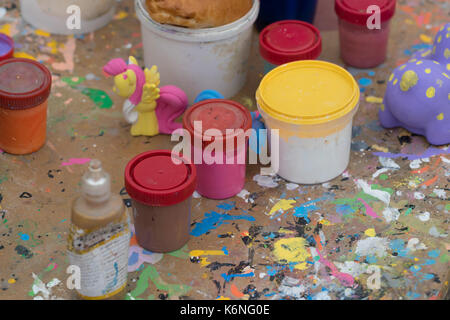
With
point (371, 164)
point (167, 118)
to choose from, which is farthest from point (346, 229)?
point (167, 118)

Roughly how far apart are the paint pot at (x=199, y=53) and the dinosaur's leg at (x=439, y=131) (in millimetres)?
544

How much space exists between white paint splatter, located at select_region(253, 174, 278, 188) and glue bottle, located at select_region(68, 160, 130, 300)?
0.45 m

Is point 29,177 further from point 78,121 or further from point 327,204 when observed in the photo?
point 327,204

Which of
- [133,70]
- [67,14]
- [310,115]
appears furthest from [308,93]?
[67,14]

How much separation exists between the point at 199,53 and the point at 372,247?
0.69 m

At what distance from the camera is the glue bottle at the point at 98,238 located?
147cm

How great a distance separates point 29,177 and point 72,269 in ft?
1.30

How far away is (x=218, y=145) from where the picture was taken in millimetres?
1784

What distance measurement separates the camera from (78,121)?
6.88 ft

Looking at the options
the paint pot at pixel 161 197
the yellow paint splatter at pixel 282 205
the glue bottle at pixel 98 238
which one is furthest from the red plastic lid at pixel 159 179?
the yellow paint splatter at pixel 282 205

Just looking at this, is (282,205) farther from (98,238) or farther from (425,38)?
(425,38)

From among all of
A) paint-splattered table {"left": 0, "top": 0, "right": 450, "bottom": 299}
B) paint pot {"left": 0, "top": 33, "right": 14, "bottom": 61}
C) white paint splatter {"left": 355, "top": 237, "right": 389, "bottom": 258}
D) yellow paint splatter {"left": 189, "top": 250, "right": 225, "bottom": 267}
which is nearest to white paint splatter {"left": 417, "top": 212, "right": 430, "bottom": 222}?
paint-splattered table {"left": 0, "top": 0, "right": 450, "bottom": 299}

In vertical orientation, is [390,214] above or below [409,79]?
below

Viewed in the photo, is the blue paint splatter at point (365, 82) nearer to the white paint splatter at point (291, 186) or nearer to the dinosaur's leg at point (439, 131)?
the dinosaur's leg at point (439, 131)
